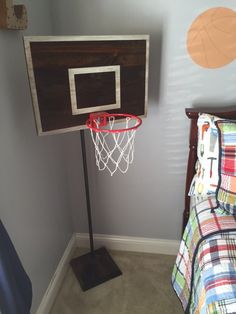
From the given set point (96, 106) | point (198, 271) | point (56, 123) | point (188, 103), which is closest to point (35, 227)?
point (56, 123)

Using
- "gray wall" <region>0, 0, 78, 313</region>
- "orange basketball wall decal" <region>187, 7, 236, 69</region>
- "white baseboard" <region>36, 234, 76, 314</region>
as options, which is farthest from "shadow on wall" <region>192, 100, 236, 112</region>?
"white baseboard" <region>36, 234, 76, 314</region>

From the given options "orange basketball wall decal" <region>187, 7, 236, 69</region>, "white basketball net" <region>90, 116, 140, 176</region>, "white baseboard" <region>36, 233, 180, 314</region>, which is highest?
"orange basketball wall decal" <region>187, 7, 236, 69</region>

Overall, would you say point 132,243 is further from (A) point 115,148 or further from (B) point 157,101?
(B) point 157,101

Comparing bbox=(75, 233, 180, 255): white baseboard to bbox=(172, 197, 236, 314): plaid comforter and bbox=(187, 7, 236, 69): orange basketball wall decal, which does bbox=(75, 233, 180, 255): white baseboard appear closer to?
bbox=(172, 197, 236, 314): plaid comforter

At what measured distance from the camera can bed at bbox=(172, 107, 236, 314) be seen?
0.96 metres

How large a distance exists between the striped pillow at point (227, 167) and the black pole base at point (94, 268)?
887mm

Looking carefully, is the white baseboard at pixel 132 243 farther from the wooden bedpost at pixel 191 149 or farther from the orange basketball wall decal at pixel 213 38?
the orange basketball wall decal at pixel 213 38

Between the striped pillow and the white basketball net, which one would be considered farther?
the white basketball net

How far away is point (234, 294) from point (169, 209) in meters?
0.87

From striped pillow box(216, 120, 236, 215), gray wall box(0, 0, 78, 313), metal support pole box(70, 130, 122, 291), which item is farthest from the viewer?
metal support pole box(70, 130, 122, 291)

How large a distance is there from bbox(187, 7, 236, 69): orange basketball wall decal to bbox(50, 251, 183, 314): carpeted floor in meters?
1.31

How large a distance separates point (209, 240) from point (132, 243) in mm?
868

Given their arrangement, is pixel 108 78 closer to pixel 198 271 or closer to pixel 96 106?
pixel 96 106

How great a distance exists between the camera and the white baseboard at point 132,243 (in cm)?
187
